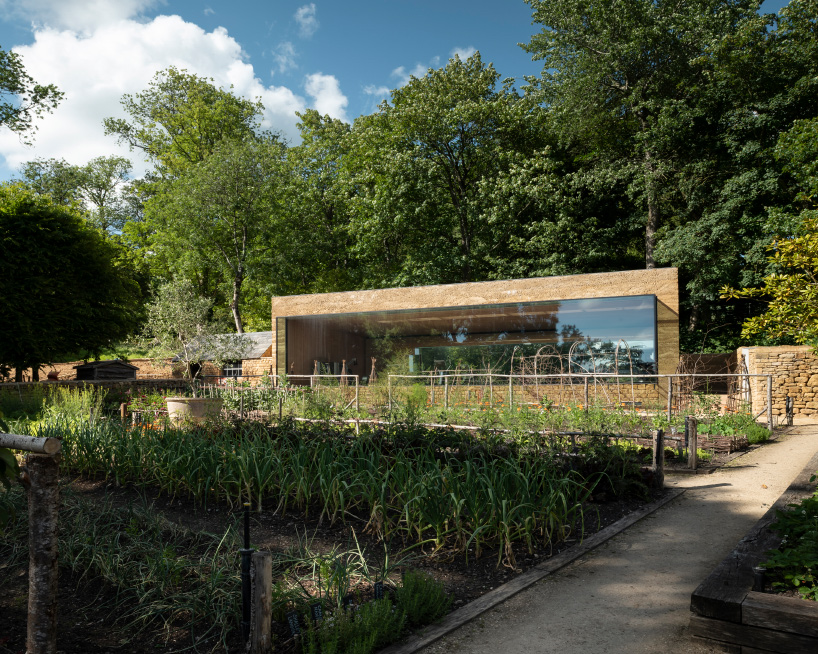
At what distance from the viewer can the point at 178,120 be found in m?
30.7

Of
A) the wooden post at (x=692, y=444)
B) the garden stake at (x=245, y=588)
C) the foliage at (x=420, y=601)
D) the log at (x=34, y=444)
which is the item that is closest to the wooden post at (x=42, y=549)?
the log at (x=34, y=444)

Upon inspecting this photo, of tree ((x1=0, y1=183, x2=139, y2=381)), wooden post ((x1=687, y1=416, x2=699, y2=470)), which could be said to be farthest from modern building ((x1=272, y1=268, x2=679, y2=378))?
tree ((x1=0, y1=183, x2=139, y2=381))

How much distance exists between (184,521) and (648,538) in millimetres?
3632

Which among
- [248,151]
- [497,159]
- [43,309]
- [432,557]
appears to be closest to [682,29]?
[497,159]

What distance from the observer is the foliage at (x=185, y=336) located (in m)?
21.6

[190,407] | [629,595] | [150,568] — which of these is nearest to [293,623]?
[150,568]

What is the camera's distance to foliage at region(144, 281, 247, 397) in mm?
21609

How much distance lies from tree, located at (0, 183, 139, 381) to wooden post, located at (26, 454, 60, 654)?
62.9 feet

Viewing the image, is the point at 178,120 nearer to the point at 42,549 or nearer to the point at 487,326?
the point at 487,326

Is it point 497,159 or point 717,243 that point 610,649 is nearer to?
point 717,243

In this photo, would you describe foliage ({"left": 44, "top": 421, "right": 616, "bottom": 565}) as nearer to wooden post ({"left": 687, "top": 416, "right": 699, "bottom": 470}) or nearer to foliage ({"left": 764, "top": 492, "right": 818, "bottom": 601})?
foliage ({"left": 764, "top": 492, "right": 818, "bottom": 601})

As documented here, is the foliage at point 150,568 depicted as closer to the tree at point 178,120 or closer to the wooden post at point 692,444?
the wooden post at point 692,444

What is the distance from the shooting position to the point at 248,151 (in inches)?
1061

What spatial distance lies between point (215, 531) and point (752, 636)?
3.42 m
